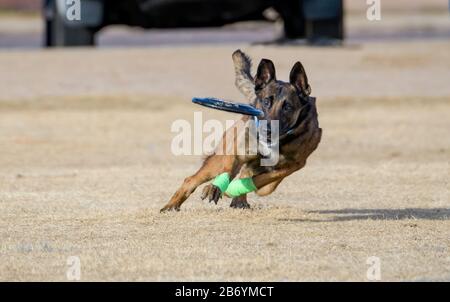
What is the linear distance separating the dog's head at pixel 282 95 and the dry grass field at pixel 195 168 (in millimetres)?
882

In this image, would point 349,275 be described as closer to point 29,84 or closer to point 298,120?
point 298,120

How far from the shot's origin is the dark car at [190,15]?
2725 cm

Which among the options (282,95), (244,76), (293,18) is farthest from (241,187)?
(293,18)

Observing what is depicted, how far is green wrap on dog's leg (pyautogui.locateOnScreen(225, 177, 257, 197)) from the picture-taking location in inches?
408

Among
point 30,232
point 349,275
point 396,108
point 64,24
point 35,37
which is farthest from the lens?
point 35,37

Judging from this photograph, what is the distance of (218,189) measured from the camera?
10375mm

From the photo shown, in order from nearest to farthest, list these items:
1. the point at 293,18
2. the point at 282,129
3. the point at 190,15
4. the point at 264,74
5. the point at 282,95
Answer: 1. the point at 282,129
2. the point at 282,95
3. the point at 264,74
4. the point at 190,15
5. the point at 293,18

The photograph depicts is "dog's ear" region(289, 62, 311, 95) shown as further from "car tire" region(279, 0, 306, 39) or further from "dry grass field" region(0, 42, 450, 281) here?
"car tire" region(279, 0, 306, 39)

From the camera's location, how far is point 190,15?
91.2 feet

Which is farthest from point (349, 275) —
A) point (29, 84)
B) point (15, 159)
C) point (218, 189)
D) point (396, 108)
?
point (29, 84)

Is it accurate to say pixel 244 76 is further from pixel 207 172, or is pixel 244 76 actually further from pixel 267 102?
pixel 207 172

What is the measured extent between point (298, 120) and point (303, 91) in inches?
9.3

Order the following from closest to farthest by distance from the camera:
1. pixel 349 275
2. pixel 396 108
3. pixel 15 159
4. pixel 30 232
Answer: pixel 349 275 < pixel 30 232 < pixel 15 159 < pixel 396 108

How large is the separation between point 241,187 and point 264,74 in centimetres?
95
